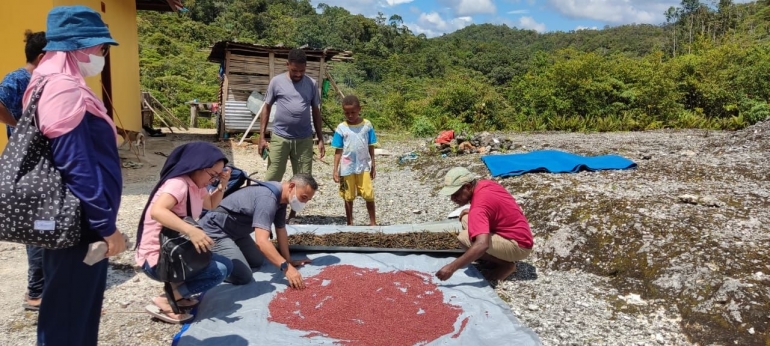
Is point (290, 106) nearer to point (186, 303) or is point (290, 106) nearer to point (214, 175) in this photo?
point (214, 175)

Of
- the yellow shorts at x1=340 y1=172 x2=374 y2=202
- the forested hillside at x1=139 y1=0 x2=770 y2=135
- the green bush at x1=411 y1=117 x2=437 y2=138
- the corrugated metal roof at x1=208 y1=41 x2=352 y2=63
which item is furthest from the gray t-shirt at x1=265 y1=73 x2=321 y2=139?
the green bush at x1=411 y1=117 x2=437 y2=138

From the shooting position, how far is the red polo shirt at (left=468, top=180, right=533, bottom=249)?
11.3ft

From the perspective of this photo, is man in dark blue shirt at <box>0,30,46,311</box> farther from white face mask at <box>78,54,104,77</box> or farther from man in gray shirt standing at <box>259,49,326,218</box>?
man in gray shirt standing at <box>259,49,326,218</box>

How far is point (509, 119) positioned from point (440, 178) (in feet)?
28.8

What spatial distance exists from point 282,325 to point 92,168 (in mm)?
1553

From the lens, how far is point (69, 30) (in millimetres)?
1905

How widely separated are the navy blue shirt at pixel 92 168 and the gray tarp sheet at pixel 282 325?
3.85ft

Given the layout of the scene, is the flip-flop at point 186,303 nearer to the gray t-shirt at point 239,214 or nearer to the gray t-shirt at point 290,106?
the gray t-shirt at point 239,214

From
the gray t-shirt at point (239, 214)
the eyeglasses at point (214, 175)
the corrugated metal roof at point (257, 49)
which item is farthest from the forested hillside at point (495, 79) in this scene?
the eyeglasses at point (214, 175)

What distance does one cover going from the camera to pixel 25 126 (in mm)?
1805

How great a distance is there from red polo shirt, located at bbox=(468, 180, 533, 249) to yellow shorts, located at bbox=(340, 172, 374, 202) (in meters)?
1.54

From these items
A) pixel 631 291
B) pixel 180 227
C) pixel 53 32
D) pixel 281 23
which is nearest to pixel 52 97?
pixel 53 32

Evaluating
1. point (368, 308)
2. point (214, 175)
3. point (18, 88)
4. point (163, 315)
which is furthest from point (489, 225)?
point (18, 88)

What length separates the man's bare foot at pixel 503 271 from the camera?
385 cm
